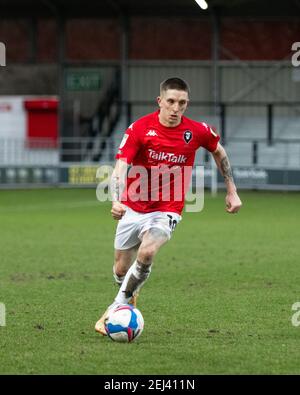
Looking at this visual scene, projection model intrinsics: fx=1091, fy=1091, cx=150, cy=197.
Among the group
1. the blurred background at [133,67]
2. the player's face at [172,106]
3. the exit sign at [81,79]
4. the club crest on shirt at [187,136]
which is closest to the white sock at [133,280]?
the club crest on shirt at [187,136]

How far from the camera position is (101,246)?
1845 cm

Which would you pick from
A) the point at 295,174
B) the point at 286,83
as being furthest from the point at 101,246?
the point at 286,83

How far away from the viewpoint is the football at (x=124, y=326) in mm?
9234

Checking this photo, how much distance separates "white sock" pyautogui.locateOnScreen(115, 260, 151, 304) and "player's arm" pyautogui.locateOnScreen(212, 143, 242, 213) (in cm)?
105

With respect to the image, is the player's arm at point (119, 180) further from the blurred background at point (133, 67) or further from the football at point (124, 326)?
the blurred background at point (133, 67)

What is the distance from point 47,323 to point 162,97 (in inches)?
95.8

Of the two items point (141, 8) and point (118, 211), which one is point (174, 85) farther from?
point (141, 8)

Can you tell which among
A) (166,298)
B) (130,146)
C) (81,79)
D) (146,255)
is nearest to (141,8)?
(81,79)

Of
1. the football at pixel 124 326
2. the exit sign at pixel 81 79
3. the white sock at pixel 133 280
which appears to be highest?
the exit sign at pixel 81 79

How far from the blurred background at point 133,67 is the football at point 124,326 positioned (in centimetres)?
2834

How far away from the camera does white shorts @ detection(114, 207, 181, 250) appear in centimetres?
967

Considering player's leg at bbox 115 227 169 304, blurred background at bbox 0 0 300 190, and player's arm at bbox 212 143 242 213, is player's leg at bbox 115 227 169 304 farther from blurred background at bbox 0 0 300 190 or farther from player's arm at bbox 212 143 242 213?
blurred background at bbox 0 0 300 190

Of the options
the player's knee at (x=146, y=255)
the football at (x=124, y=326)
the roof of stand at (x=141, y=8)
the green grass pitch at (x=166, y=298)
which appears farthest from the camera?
the roof of stand at (x=141, y=8)
